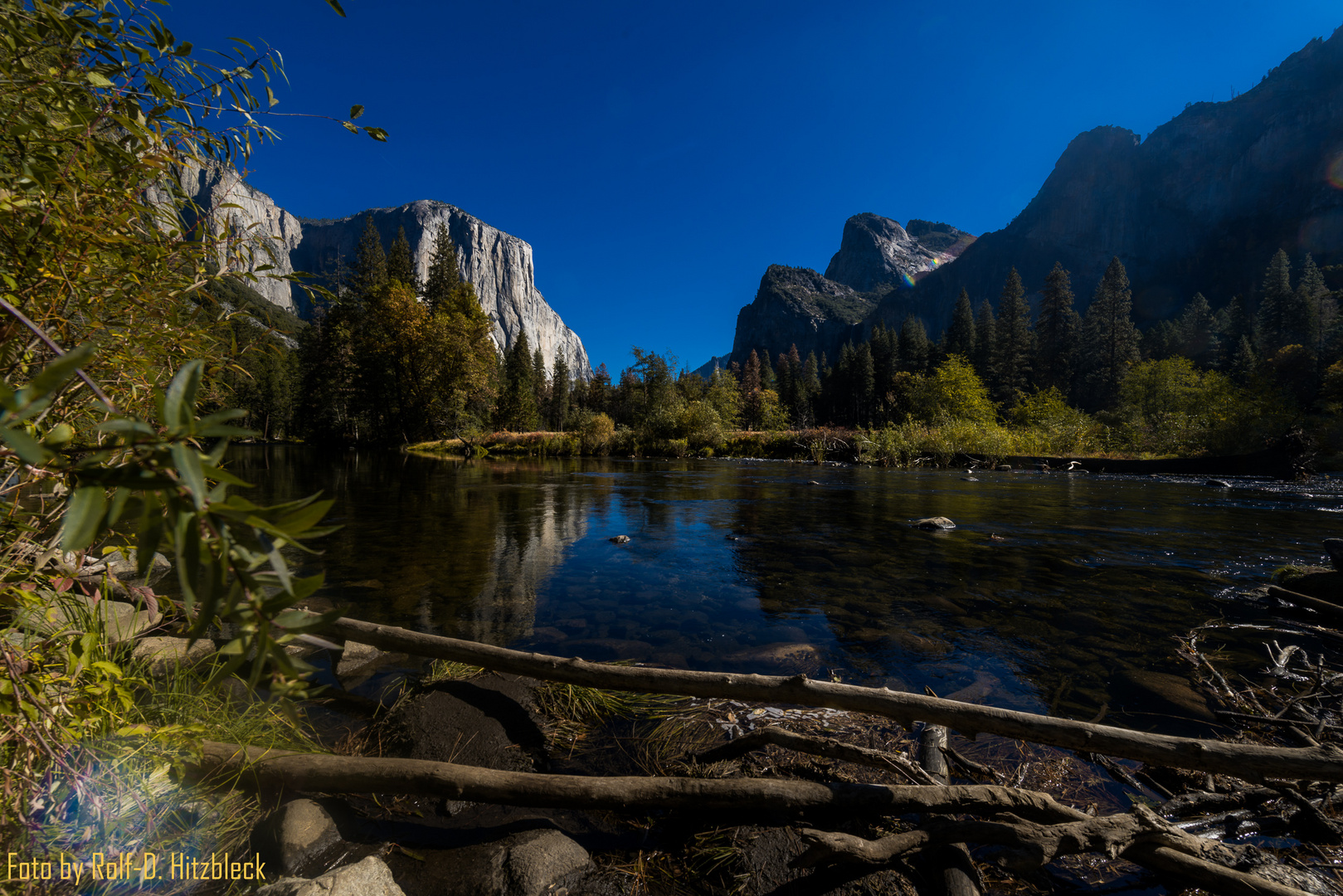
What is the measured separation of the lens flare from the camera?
93938 mm

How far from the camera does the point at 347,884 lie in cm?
173

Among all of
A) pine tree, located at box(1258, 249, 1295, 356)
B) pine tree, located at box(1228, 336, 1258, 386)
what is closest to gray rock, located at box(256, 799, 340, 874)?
pine tree, located at box(1228, 336, 1258, 386)

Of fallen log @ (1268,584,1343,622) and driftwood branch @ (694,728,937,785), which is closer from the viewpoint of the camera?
driftwood branch @ (694,728,937,785)

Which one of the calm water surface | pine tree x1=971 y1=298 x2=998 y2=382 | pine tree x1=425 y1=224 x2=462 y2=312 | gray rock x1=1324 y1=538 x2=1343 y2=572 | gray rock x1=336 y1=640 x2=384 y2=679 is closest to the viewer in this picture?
gray rock x1=336 y1=640 x2=384 y2=679

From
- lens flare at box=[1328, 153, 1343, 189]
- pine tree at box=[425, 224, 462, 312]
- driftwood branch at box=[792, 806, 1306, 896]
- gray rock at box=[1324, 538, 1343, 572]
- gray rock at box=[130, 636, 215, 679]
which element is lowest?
driftwood branch at box=[792, 806, 1306, 896]

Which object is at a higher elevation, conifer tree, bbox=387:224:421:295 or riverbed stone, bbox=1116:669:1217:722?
conifer tree, bbox=387:224:421:295

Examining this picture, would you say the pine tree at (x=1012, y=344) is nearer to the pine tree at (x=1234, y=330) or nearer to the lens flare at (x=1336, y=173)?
the pine tree at (x=1234, y=330)

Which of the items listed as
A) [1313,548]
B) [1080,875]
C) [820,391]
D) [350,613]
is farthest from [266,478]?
[820,391]

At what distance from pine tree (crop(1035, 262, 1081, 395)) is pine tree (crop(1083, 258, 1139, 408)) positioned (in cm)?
195

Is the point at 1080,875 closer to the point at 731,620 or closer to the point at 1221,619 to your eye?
the point at 731,620

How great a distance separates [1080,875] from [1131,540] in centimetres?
909

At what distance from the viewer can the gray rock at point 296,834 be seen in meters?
2.09

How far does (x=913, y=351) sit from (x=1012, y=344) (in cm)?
1150

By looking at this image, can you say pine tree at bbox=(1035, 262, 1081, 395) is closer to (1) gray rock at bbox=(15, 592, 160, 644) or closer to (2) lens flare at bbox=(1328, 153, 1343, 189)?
(1) gray rock at bbox=(15, 592, 160, 644)
